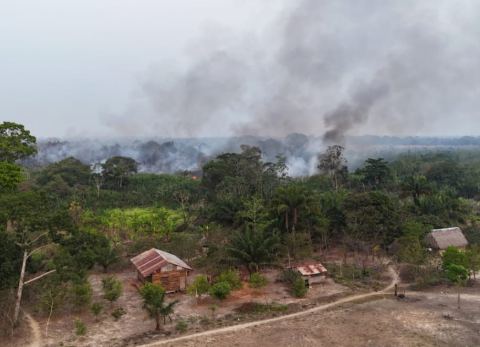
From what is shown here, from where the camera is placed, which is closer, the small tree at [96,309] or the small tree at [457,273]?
the small tree at [96,309]

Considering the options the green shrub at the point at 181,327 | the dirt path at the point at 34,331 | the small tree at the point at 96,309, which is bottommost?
the green shrub at the point at 181,327

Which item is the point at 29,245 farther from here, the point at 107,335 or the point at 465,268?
the point at 465,268

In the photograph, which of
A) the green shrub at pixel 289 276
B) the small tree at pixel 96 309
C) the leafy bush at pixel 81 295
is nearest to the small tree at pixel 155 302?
the small tree at pixel 96 309

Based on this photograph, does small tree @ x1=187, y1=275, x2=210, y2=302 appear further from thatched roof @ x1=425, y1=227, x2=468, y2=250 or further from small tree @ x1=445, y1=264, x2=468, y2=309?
thatched roof @ x1=425, y1=227, x2=468, y2=250

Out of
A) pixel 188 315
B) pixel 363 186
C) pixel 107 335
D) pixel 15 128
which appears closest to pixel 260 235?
pixel 188 315

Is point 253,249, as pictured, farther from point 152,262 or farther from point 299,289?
point 152,262

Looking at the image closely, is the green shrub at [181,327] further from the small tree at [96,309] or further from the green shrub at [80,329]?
the green shrub at [80,329]

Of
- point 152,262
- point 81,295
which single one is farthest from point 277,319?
point 81,295

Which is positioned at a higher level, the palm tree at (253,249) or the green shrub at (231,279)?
the palm tree at (253,249)
